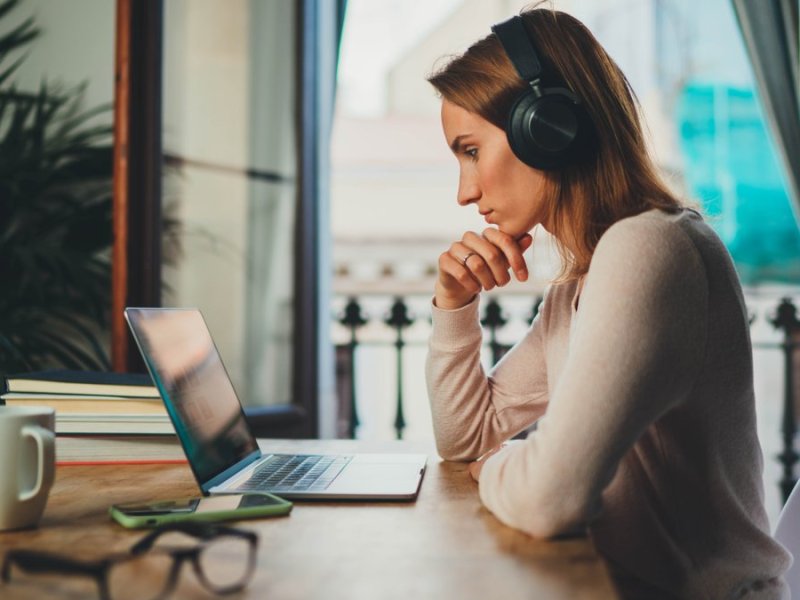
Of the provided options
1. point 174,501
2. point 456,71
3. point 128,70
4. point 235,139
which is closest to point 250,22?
point 235,139

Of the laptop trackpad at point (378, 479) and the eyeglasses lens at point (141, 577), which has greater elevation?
the eyeglasses lens at point (141, 577)

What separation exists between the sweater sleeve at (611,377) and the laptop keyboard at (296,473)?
0.23 metres

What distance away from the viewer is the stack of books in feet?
3.72

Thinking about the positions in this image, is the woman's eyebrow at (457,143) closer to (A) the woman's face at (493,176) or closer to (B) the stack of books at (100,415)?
(A) the woman's face at (493,176)

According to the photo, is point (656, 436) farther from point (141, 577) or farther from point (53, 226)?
point (53, 226)

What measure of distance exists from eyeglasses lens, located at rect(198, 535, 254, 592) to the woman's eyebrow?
0.65m

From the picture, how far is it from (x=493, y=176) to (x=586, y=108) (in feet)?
0.51

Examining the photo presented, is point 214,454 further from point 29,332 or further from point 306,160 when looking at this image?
point 306,160

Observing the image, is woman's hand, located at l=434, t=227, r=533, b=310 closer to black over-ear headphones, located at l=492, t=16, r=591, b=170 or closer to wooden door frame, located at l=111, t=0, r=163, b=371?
black over-ear headphones, located at l=492, t=16, r=591, b=170

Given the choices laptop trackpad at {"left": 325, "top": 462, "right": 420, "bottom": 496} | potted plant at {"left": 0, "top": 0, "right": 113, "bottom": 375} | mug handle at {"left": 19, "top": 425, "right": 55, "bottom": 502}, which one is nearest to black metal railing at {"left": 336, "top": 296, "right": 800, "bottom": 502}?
potted plant at {"left": 0, "top": 0, "right": 113, "bottom": 375}

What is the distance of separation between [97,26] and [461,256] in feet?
5.05

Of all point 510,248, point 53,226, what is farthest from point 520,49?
point 53,226

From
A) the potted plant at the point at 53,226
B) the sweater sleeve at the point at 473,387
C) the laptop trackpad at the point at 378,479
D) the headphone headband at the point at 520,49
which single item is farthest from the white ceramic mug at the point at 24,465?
the potted plant at the point at 53,226

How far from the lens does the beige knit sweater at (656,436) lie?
0.79 m
